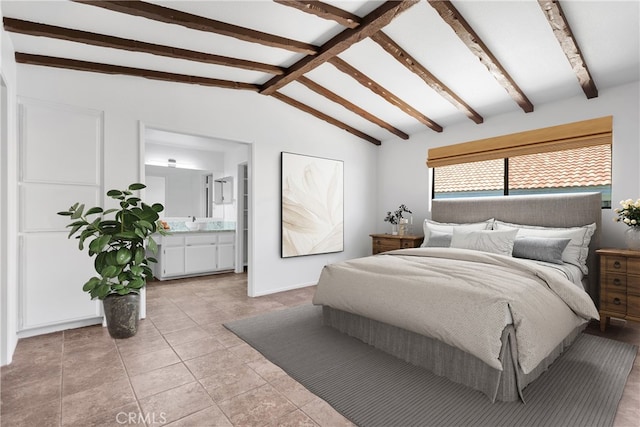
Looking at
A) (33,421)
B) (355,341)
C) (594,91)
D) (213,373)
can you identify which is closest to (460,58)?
(594,91)

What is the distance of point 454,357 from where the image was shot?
2090 millimetres

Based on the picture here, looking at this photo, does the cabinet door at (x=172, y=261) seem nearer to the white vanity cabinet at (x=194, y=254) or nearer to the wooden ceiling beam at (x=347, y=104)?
the white vanity cabinet at (x=194, y=254)

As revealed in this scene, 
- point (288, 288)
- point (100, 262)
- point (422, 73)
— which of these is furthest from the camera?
point (288, 288)

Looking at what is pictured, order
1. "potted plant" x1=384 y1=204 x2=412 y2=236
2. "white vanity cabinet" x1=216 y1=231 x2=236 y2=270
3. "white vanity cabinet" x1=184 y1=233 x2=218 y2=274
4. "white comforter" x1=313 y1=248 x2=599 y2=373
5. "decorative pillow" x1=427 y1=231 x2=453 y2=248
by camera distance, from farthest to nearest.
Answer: "white vanity cabinet" x1=216 y1=231 x2=236 y2=270
"white vanity cabinet" x1=184 y1=233 x2=218 y2=274
"potted plant" x1=384 y1=204 x2=412 y2=236
"decorative pillow" x1=427 y1=231 x2=453 y2=248
"white comforter" x1=313 y1=248 x2=599 y2=373

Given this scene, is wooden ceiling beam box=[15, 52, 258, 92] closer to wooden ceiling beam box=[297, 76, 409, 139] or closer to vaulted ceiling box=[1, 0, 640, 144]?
vaulted ceiling box=[1, 0, 640, 144]

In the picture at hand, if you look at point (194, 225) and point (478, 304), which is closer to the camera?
point (478, 304)

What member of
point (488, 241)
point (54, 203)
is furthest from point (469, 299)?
point (54, 203)

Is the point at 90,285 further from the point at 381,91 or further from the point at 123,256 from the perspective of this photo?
the point at 381,91

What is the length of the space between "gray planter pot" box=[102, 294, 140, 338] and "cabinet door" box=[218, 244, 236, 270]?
2.92 meters

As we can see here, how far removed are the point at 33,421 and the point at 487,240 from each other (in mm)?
3927

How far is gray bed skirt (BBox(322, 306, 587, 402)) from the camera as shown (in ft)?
6.11

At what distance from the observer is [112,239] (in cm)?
277

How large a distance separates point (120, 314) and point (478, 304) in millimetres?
2868

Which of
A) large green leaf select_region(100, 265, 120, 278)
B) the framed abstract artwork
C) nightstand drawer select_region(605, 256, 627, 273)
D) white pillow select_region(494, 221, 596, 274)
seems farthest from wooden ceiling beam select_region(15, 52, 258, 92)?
nightstand drawer select_region(605, 256, 627, 273)
